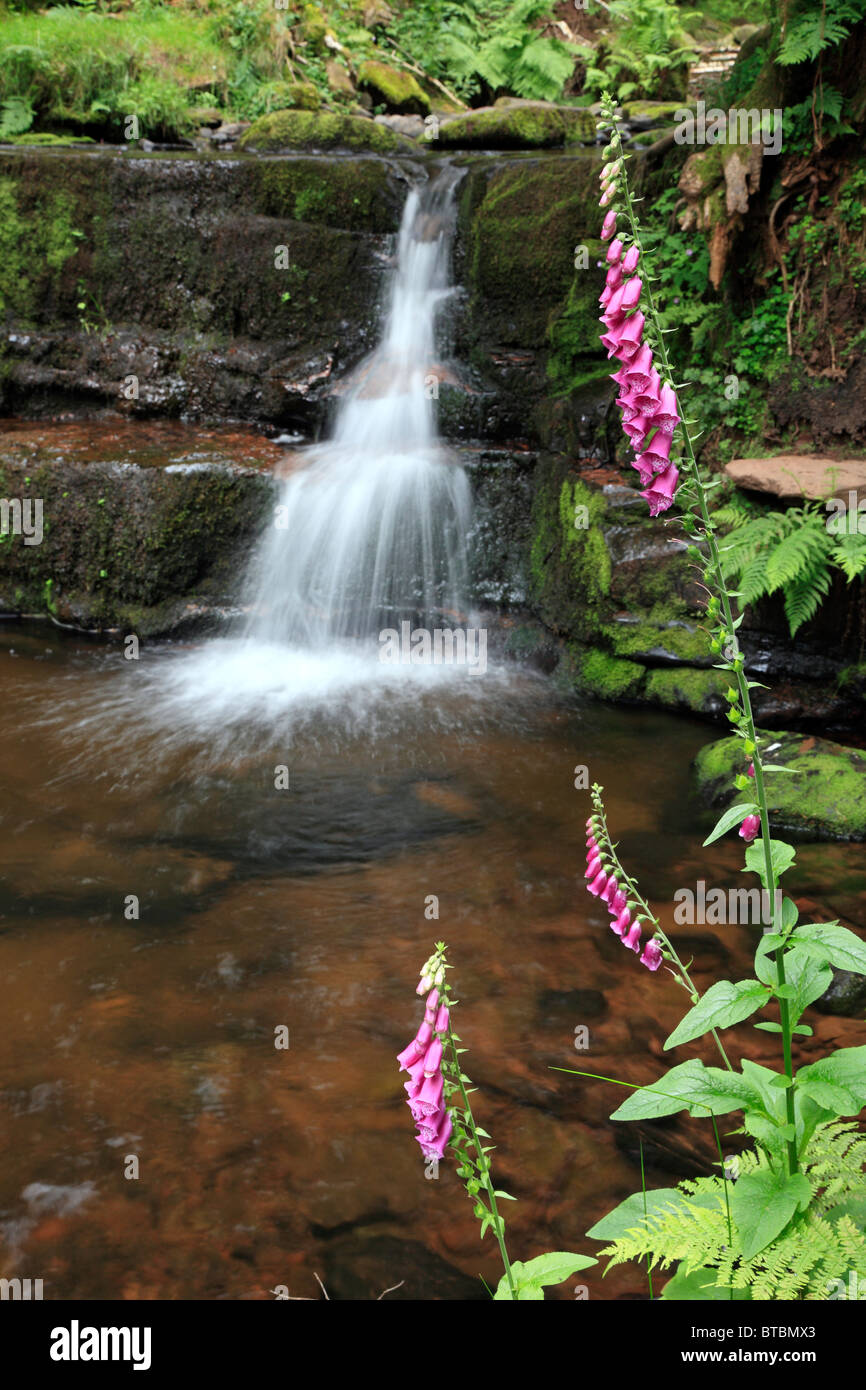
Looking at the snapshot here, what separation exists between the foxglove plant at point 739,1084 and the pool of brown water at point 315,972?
3.57 ft

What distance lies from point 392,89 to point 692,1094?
15082mm

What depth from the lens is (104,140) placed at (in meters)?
12.2

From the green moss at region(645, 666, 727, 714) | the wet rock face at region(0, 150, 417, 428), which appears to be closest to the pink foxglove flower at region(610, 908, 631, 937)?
the green moss at region(645, 666, 727, 714)

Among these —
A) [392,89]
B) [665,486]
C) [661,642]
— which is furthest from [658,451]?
[392,89]

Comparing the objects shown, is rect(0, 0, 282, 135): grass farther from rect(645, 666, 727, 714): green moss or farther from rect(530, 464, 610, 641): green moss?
rect(645, 666, 727, 714): green moss

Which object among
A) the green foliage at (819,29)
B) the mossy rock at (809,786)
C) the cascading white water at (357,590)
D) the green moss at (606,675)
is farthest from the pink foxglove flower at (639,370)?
the green foliage at (819,29)

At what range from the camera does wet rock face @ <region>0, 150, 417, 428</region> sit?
10102mm

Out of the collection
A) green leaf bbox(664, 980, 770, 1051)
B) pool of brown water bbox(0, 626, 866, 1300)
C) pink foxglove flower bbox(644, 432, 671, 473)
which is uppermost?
pink foxglove flower bbox(644, 432, 671, 473)

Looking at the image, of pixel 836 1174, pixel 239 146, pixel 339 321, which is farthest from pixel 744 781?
pixel 239 146

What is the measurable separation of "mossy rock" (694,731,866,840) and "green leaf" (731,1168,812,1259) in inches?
142

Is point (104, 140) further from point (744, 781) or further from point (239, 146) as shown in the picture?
point (744, 781)

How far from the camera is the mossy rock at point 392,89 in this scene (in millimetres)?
13875

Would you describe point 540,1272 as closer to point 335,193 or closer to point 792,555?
point 792,555

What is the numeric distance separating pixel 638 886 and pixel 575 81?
14885 mm
